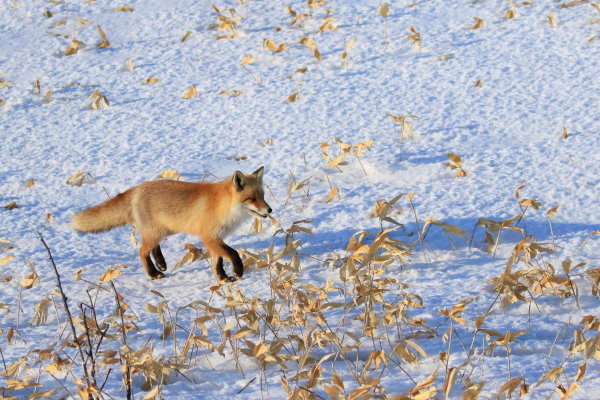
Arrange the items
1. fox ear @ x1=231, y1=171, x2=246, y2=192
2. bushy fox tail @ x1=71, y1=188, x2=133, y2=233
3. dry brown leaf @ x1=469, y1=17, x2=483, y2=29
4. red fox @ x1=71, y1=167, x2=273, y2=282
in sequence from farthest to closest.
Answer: dry brown leaf @ x1=469, y1=17, x2=483, y2=29 → bushy fox tail @ x1=71, y1=188, x2=133, y2=233 → red fox @ x1=71, y1=167, x2=273, y2=282 → fox ear @ x1=231, y1=171, x2=246, y2=192

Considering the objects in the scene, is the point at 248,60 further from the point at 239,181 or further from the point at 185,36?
the point at 239,181

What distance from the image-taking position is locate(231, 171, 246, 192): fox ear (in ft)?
14.5

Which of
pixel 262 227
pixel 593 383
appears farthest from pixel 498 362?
pixel 262 227

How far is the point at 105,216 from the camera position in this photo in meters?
4.78

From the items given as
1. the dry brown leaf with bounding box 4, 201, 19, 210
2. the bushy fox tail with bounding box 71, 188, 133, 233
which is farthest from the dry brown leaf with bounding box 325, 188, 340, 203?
the dry brown leaf with bounding box 4, 201, 19, 210

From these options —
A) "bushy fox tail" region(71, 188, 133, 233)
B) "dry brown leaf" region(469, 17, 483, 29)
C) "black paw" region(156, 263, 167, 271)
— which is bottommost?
"black paw" region(156, 263, 167, 271)

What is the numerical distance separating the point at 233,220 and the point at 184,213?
0.40 meters

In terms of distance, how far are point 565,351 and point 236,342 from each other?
1718mm

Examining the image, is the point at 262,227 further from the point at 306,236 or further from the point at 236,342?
the point at 236,342

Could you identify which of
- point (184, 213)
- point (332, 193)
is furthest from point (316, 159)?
point (184, 213)

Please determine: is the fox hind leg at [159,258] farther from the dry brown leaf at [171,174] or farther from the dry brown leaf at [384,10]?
the dry brown leaf at [384,10]

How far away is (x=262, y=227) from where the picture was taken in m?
5.11

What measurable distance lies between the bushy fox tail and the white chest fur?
759 millimetres

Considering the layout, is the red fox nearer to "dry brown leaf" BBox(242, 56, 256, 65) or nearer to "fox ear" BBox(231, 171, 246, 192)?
"fox ear" BBox(231, 171, 246, 192)
